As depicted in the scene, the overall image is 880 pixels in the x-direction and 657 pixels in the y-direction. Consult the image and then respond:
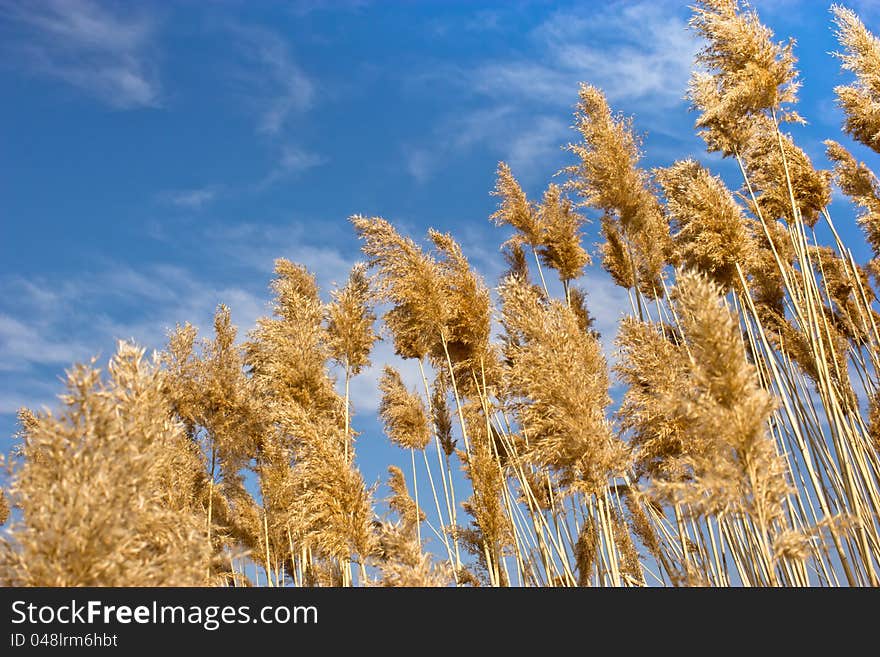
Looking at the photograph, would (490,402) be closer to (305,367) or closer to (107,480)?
(305,367)

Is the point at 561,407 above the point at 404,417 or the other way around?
the other way around

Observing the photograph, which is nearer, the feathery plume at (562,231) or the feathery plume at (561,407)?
the feathery plume at (561,407)

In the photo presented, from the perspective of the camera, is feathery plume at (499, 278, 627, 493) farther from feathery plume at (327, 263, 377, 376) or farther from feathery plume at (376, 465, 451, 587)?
feathery plume at (327, 263, 377, 376)

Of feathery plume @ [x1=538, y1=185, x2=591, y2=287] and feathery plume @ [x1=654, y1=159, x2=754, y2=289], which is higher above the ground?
feathery plume @ [x1=538, y1=185, x2=591, y2=287]

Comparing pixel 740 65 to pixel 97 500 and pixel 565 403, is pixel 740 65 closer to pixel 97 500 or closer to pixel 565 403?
pixel 565 403

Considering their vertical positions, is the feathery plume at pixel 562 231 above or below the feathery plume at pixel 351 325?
above

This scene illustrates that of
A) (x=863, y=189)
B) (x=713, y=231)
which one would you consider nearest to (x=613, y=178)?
(x=713, y=231)

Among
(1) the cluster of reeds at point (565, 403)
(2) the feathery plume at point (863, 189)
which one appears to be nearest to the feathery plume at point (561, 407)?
(1) the cluster of reeds at point (565, 403)

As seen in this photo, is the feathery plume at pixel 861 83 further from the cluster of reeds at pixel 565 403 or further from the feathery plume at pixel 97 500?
the feathery plume at pixel 97 500

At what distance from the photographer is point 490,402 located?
6.36 meters

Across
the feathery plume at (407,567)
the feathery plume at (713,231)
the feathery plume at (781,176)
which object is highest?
the feathery plume at (781,176)

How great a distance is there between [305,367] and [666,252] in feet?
13.3

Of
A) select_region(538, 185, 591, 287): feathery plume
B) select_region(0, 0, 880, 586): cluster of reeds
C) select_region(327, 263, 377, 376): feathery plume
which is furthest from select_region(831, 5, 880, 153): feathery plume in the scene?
select_region(327, 263, 377, 376): feathery plume
